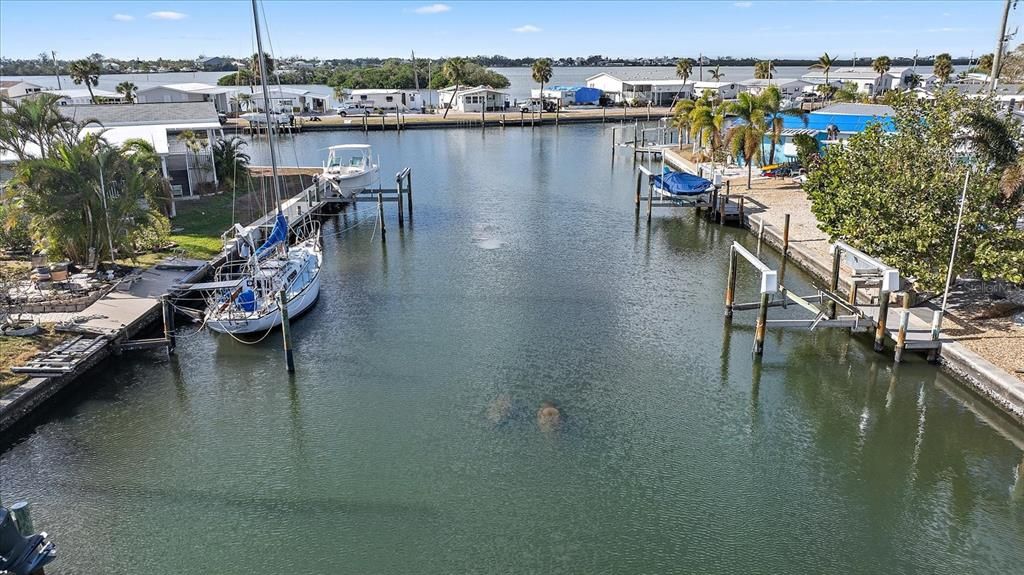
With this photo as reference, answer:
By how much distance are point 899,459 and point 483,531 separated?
441 inches

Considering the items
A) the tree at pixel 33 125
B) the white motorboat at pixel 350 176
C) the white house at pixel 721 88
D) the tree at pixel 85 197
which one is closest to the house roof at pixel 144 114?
the white motorboat at pixel 350 176

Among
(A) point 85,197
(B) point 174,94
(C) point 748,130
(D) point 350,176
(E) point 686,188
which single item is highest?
(B) point 174,94

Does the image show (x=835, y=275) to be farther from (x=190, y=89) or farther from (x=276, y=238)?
(x=190, y=89)

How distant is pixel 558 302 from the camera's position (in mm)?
29156

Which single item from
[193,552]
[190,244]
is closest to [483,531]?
[193,552]

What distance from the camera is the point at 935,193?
2319 centimetres

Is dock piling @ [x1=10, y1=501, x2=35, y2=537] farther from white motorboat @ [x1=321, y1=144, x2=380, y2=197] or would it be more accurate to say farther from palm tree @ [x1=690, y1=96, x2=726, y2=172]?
palm tree @ [x1=690, y1=96, x2=726, y2=172]

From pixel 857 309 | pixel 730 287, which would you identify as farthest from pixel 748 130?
pixel 857 309

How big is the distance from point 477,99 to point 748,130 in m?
60.6

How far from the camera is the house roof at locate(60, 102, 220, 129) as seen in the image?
46594 millimetres

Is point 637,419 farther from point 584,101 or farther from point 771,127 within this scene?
point 584,101

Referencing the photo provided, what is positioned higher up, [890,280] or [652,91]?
[652,91]

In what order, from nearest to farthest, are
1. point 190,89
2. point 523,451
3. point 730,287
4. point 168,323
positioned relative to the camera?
point 523,451, point 168,323, point 730,287, point 190,89

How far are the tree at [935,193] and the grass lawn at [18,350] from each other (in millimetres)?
26854
